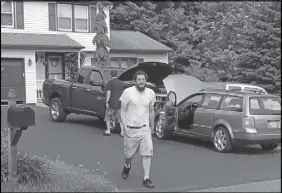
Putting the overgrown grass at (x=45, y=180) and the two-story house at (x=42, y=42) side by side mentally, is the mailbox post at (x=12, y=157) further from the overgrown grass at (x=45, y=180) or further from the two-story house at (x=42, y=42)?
the two-story house at (x=42, y=42)

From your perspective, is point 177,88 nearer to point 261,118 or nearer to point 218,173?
point 261,118

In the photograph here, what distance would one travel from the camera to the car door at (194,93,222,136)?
1056cm

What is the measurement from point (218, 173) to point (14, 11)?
17.5m

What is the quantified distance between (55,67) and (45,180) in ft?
61.7

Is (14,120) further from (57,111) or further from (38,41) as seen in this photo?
(38,41)

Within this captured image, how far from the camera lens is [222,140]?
10.2 meters

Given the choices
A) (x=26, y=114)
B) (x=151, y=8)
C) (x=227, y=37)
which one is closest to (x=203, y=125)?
(x=26, y=114)

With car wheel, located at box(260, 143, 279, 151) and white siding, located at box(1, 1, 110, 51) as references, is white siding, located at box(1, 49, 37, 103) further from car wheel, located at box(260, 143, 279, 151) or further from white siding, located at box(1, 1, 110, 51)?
car wheel, located at box(260, 143, 279, 151)

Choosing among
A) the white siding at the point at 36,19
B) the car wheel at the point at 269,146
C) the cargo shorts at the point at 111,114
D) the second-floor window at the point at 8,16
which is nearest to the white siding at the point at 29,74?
the white siding at the point at 36,19

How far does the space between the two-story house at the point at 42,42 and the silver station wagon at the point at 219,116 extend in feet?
35.7

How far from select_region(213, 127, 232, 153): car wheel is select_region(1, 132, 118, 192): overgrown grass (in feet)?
11.8

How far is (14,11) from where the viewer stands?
22734mm

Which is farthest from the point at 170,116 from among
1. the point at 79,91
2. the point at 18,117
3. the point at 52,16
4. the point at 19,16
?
the point at 52,16

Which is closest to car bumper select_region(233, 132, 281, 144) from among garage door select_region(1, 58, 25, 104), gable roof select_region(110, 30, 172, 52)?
garage door select_region(1, 58, 25, 104)
